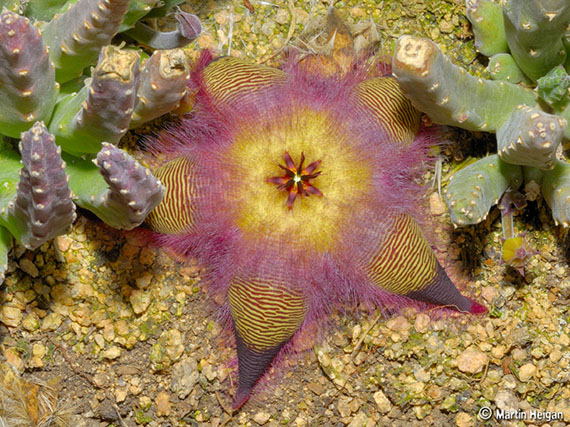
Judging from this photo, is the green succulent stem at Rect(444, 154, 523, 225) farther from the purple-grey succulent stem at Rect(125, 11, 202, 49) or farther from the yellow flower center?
the purple-grey succulent stem at Rect(125, 11, 202, 49)

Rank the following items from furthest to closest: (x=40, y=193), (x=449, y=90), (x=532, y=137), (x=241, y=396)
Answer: (x=241, y=396) → (x=449, y=90) → (x=532, y=137) → (x=40, y=193)

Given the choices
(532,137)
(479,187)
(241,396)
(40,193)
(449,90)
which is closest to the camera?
(40,193)

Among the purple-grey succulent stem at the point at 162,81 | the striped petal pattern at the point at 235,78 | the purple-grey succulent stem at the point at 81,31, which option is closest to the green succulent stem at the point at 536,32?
the striped petal pattern at the point at 235,78

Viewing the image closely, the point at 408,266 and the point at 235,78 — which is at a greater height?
the point at 235,78

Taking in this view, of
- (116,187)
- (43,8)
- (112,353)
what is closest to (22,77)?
(116,187)

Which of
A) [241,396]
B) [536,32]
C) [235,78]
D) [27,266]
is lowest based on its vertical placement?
[241,396]

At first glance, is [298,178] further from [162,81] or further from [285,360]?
[285,360]

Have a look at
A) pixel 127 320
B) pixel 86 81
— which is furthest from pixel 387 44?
pixel 127 320
